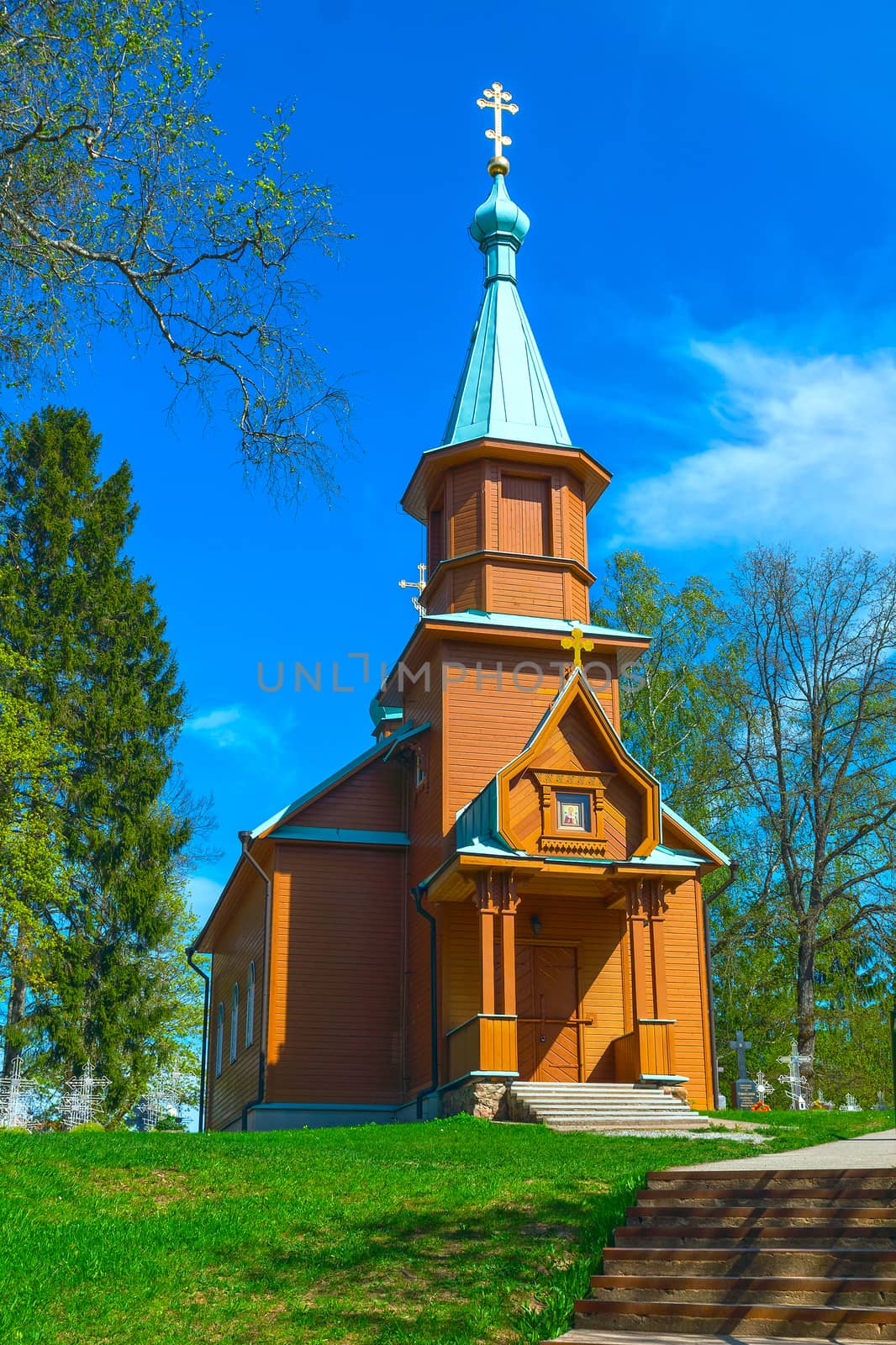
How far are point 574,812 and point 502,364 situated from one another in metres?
9.82

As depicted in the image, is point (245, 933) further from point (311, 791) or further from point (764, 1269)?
point (764, 1269)

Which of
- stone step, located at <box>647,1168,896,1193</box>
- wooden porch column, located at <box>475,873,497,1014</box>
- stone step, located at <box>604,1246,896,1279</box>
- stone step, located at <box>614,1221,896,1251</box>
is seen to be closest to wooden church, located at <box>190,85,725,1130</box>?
wooden porch column, located at <box>475,873,497,1014</box>

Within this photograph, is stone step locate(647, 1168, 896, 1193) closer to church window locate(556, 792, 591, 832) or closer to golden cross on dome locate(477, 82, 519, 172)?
church window locate(556, 792, 591, 832)

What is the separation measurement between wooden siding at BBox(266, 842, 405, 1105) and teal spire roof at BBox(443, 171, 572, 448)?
25.8 feet

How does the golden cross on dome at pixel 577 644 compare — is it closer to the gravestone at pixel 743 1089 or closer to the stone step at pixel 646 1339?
the gravestone at pixel 743 1089

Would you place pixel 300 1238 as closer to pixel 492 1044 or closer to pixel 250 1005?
pixel 492 1044

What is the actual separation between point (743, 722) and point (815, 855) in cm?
389

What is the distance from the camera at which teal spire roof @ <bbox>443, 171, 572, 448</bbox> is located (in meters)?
24.5

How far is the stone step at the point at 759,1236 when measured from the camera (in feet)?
29.7

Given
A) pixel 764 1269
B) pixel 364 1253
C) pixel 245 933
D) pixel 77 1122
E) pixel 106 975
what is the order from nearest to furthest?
1. pixel 764 1269
2. pixel 364 1253
3. pixel 245 933
4. pixel 77 1122
5. pixel 106 975

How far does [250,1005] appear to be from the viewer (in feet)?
77.8

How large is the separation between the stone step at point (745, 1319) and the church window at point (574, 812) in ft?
36.6

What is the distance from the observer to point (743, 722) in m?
33.8

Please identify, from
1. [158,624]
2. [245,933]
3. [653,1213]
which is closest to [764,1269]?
[653,1213]
